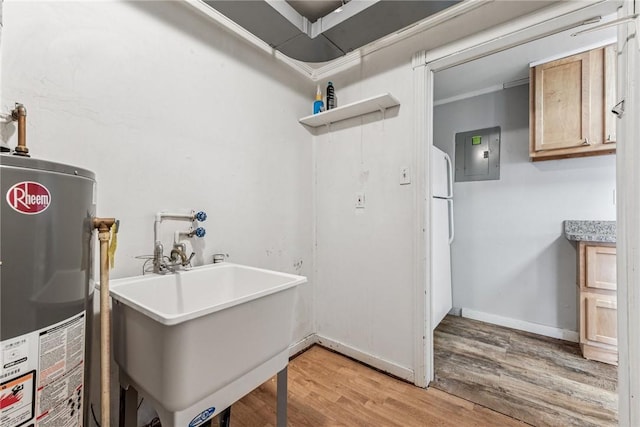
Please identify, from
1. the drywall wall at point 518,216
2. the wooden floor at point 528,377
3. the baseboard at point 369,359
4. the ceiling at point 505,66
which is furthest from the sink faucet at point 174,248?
the drywall wall at point 518,216

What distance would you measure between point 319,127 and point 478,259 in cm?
215

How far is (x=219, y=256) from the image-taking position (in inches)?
60.8

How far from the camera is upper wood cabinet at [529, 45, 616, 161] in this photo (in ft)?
6.61

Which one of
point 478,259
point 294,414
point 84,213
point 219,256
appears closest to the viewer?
point 84,213

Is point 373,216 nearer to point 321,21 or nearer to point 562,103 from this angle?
point 321,21

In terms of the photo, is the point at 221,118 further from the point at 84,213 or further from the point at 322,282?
the point at 322,282

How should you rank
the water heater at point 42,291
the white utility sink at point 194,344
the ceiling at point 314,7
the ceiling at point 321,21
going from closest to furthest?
the water heater at point 42,291 → the white utility sink at point 194,344 → the ceiling at point 321,21 → the ceiling at point 314,7

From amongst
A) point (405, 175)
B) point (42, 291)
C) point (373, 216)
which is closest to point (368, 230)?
point (373, 216)

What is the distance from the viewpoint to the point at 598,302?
1.99 meters

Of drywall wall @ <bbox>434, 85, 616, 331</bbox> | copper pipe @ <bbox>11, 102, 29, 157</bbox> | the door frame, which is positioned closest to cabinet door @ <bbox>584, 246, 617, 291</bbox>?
drywall wall @ <bbox>434, 85, 616, 331</bbox>

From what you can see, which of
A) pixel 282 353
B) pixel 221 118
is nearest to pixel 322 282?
pixel 282 353

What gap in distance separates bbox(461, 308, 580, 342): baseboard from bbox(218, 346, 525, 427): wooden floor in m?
1.43

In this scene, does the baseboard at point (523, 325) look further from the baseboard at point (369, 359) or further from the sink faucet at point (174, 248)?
the sink faucet at point (174, 248)

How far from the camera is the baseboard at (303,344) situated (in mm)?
2011
